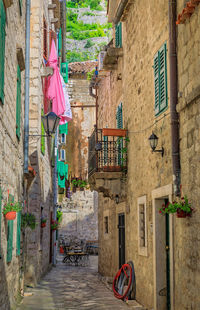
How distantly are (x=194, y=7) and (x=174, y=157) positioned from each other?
7.65 ft

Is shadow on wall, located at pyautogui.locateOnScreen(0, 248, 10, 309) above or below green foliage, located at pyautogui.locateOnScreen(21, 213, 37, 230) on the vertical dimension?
below

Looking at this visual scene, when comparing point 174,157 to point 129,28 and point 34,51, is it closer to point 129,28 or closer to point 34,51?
point 129,28

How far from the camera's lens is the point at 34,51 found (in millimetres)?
14203

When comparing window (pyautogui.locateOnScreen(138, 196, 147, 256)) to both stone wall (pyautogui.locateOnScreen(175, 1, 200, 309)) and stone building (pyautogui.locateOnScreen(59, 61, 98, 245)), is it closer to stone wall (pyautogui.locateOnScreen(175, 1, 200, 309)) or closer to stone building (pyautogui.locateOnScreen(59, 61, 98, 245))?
stone wall (pyautogui.locateOnScreen(175, 1, 200, 309))

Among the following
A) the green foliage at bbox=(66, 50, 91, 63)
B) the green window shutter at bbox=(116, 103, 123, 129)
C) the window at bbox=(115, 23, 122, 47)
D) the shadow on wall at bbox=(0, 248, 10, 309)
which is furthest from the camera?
the green foliage at bbox=(66, 50, 91, 63)

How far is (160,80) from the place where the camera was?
8.92 meters

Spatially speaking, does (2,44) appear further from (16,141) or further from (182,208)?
(182,208)

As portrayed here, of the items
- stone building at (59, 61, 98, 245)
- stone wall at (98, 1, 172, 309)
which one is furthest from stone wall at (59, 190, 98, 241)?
stone wall at (98, 1, 172, 309)

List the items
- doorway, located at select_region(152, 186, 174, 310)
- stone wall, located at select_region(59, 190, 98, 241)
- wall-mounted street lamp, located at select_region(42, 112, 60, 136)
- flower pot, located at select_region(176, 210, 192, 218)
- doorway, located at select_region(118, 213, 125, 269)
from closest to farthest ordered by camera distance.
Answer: flower pot, located at select_region(176, 210, 192, 218) < doorway, located at select_region(152, 186, 174, 310) < wall-mounted street lamp, located at select_region(42, 112, 60, 136) < doorway, located at select_region(118, 213, 125, 269) < stone wall, located at select_region(59, 190, 98, 241)

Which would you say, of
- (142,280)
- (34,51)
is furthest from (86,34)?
(142,280)

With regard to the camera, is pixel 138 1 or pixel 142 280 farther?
pixel 138 1

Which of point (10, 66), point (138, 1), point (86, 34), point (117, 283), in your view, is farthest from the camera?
point (86, 34)

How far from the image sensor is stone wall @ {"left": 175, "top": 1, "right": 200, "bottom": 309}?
6613 millimetres

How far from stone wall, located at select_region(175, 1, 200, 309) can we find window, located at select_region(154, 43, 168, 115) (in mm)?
948
